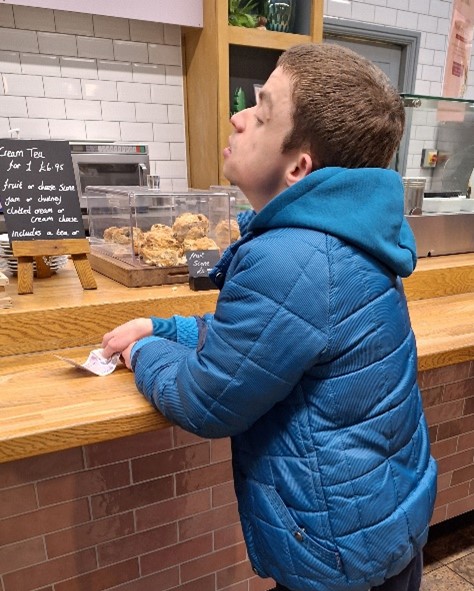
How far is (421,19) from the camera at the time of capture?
4562 millimetres

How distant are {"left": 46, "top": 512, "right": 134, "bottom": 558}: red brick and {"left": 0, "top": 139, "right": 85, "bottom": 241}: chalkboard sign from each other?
90 centimetres

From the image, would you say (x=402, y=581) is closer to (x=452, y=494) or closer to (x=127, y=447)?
(x=127, y=447)

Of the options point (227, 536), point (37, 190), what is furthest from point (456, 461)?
point (37, 190)

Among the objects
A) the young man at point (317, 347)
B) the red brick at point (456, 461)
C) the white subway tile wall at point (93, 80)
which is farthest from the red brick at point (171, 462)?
the white subway tile wall at point (93, 80)

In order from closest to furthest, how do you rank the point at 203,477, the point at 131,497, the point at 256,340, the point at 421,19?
the point at 256,340
the point at 131,497
the point at 203,477
the point at 421,19

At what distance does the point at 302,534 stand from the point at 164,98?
12.0 feet

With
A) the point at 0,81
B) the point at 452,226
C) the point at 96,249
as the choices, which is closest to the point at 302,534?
the point at 96,249

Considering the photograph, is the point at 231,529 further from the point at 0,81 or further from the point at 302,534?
the point at 0,81

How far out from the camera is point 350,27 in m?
4.17

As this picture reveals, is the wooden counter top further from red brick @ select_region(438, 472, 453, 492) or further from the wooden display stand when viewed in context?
red brick @ select_region(438, 472, 453, 492)

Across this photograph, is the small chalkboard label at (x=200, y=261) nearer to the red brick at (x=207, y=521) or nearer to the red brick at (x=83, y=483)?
the red brick at (x=83, y=483)

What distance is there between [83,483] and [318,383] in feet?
3.22

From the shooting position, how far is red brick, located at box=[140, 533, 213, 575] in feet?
5.42

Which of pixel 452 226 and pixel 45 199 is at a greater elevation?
pixel 45 199
